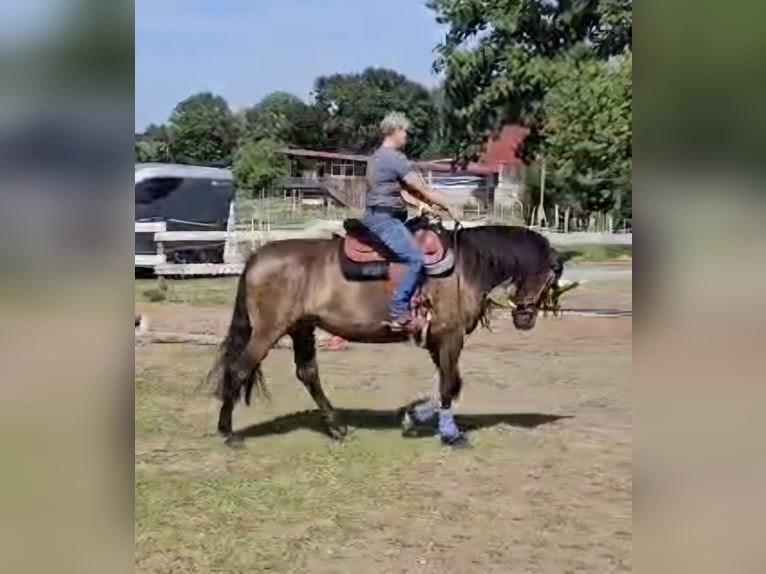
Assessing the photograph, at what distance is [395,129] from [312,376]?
2.34 ft

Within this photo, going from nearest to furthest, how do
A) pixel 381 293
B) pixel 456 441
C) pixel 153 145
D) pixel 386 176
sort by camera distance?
pixel 153 145 < pixel 386 176 < pixel 456 441 < pixel 381 293

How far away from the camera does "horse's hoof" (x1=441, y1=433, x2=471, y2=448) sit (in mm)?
2617

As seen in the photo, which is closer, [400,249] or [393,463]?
[393,463]

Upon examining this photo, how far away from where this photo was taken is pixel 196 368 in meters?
2.70

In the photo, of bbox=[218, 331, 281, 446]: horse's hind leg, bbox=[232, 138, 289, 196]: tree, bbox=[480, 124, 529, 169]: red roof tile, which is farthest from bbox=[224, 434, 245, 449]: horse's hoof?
bbox=[480, 124, 529, 169]: red roof tile

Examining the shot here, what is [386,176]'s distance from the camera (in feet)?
8.27

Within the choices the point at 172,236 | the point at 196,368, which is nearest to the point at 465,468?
the point at 196,368

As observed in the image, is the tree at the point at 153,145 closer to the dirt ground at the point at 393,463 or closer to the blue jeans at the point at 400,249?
the dirt ground at the point at 393,463

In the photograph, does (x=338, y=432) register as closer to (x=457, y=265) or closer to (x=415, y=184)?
(x=457, y=265)

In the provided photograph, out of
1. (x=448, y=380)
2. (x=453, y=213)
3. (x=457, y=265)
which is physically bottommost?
(x=448, y=380)

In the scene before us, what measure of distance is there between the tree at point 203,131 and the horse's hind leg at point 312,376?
22.3 inches

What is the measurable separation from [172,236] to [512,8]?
40.7 inches

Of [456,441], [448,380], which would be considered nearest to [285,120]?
[448,380]
